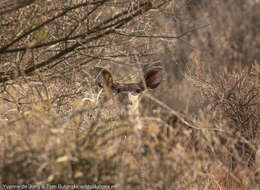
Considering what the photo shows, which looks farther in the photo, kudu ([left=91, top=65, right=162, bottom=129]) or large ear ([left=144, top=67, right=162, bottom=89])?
large ear ([left=144, top=67, right=162, bottom=89])

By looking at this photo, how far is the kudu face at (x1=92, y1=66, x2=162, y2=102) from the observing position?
5531mm

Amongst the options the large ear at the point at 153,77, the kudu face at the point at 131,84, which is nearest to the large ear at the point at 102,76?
the kudu face at the point at 131,84

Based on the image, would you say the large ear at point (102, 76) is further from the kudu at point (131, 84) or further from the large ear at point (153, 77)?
the large ear at point (153, 77)

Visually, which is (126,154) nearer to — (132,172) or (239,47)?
(132,172)

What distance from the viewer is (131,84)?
5840 mm

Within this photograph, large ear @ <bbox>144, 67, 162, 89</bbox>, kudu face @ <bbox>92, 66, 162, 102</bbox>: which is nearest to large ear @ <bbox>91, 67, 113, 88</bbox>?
kudu face @ <bbox>92, 66, 162, 102</bbox>

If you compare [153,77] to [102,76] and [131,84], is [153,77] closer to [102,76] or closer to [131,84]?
[131,84]

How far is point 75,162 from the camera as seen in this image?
9.78ft

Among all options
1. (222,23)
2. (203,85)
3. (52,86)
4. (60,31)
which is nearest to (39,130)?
(60,31)

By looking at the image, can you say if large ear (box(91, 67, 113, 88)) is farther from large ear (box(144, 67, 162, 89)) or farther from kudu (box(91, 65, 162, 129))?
large ear (box(144, 67, 162, 89))

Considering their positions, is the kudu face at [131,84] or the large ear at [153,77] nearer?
the kudu face at [131,84]

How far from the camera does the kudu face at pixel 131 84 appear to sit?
18.1 feet

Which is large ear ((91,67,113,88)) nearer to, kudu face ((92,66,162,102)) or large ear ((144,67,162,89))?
kudu face ((92,66,162,102))

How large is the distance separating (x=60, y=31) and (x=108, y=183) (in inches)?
112
